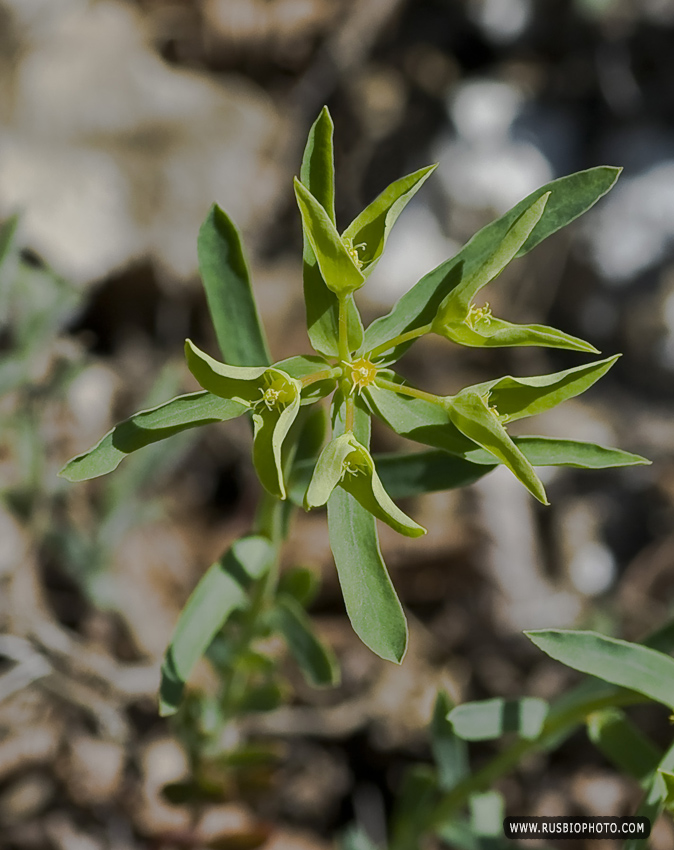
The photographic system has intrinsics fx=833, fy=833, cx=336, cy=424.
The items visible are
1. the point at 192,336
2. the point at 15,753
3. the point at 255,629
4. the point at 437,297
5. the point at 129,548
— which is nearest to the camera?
the point at 437,297

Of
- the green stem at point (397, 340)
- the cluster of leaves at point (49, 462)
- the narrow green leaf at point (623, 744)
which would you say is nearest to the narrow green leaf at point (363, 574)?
the green stem at point (397, 340)

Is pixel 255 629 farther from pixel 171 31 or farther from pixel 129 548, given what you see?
pixel 171 31

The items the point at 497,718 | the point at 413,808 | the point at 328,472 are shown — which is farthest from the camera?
the point at 413,808

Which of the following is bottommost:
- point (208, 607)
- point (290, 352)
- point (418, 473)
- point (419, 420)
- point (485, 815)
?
point (485, 815)

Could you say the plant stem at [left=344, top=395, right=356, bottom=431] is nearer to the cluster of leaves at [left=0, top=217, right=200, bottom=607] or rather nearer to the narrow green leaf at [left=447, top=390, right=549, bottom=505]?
the narrow green leaf at [left=447, top=390, right=549, bottom=505]

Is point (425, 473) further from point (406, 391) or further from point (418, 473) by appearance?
point (406, 391)

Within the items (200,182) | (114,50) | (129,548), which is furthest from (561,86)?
(129,548)

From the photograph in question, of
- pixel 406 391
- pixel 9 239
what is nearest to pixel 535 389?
pixel 406 391
